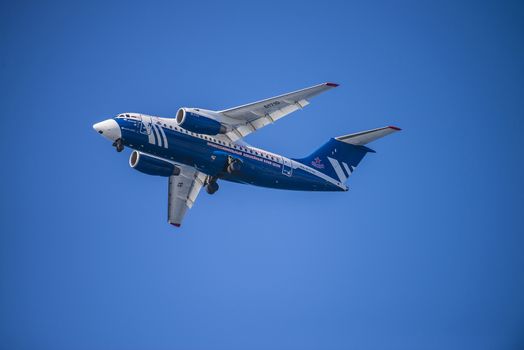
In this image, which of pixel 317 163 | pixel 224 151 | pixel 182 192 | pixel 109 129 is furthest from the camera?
pixel 182 192

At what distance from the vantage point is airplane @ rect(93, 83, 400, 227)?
27734mm

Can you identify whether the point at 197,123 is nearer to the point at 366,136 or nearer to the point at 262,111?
the point at 262,111

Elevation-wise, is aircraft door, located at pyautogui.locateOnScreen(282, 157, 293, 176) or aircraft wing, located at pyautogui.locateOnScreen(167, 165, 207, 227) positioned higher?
aircraft door, located at pyautogui.locateOnScreen(282, 157, 293, 176)

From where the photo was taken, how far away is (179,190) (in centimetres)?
3228

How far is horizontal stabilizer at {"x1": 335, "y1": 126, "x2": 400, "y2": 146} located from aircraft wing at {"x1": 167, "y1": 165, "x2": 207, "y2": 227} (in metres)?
5.90

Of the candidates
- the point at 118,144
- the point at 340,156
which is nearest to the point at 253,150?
the point at 340,156

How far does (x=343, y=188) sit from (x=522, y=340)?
13021 millimetres

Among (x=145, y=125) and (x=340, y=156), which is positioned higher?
(x=340, y=156)

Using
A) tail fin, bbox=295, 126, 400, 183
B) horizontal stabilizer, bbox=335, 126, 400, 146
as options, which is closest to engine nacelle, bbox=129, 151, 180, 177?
tail fin, bbox=295, 126, 400, 183

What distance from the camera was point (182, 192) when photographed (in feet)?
106

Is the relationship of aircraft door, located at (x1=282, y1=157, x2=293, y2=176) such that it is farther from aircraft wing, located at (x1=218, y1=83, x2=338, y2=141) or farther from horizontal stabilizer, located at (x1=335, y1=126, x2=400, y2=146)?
horizontal stabilizer, located at (x1=335, y1=126, x2=400, y2=146)

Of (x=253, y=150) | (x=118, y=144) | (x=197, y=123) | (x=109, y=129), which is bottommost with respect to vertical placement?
(x=118, y=144)

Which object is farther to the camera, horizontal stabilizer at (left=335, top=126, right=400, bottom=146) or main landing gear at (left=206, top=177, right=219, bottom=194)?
main landing gear at (left=206, top=177, right=219, bottom=194)

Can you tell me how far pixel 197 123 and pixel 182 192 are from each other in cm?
521
